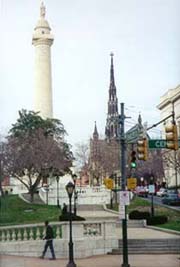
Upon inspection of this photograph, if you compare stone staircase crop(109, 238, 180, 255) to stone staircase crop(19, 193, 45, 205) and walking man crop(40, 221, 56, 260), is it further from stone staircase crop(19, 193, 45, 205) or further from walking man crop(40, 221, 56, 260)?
stone staircase crop(19, 193, 45, 205)

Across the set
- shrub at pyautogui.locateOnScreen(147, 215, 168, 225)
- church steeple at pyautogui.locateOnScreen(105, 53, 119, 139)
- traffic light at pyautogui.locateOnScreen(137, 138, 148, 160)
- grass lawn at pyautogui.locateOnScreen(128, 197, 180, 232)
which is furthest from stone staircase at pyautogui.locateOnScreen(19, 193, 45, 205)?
traffic light at pyautogui.locateOnScreen(137, 138, 148, 160)

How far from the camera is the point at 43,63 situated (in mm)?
75312

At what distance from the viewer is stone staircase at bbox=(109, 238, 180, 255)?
23328 millimetres

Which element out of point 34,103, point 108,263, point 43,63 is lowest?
point 108,263

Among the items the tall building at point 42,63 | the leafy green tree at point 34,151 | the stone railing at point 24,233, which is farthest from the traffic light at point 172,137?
the tall building at point 42,63

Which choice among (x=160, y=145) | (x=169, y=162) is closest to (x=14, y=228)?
(x=160, y=145)

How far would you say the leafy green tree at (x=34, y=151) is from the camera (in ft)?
143

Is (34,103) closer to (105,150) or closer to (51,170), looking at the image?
(105,150)

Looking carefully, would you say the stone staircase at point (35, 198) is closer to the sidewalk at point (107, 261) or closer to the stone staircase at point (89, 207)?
the stone staircase at point (89, 207)

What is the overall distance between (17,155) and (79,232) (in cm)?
2120

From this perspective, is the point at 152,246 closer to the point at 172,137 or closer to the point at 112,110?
the point at 172,137

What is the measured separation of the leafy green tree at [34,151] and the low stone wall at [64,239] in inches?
795

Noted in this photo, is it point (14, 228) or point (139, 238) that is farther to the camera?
point (139, 238)

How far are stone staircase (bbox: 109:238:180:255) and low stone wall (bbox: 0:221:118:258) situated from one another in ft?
2.07
